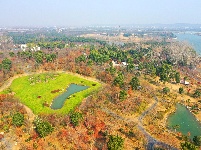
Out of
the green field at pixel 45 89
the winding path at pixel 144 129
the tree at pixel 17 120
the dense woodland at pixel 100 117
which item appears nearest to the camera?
the winding path at pixel 144 129

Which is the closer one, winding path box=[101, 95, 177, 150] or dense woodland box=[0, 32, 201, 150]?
winding path box=[101, 95, 177, 150]

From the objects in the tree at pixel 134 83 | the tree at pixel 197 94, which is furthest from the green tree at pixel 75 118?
the tree at pixel 197 94

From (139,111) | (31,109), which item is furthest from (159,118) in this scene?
(31,109)

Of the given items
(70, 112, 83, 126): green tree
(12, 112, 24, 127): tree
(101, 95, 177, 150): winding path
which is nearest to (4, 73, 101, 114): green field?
(12, 112, 24, 127): tree

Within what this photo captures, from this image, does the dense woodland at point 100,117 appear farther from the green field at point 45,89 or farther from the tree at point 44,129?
the green field at point 45,89

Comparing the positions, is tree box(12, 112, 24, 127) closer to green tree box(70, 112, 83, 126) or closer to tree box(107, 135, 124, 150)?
green tree box(70, 112, 83, 126)

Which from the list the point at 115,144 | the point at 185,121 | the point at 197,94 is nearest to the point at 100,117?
the point at 115,144

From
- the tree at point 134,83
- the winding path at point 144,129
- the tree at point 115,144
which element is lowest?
the winding path at point 144,129
